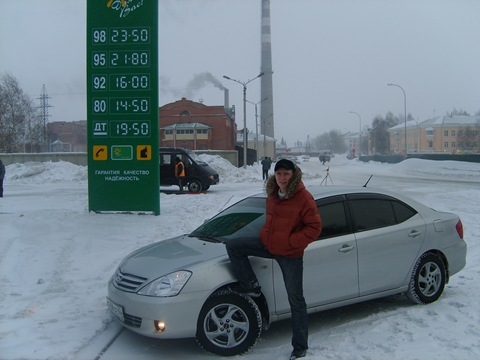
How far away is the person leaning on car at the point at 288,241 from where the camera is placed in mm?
4270

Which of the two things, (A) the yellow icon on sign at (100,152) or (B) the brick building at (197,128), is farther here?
(B) the brick building at (197,128)

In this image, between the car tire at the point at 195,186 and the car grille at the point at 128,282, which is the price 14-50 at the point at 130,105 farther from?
the car tire at the point at 195,186

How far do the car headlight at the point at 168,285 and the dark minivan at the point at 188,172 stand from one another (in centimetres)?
1847

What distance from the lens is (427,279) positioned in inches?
232

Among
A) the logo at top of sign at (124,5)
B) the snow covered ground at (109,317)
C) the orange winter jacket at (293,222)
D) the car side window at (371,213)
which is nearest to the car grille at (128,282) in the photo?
the snow covered ground at (109,317)

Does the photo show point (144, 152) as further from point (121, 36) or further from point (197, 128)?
point (197, 128)

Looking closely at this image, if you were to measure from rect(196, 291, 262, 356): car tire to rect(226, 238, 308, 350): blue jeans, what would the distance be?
20 centimetres

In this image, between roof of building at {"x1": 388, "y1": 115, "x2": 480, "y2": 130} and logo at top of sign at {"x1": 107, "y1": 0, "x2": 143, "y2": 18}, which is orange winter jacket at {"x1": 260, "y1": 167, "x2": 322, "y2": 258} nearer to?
logo at top of sign at {"x1": 107, "y1": 0, "x2": 143, "y2": 18}

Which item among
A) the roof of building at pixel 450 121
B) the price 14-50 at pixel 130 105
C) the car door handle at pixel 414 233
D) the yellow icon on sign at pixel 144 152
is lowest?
the car door handle at pixel 414 233

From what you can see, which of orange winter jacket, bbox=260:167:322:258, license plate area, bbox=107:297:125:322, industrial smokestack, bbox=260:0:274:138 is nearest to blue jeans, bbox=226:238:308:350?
orange winter jacket, bbox=260:167:322:258

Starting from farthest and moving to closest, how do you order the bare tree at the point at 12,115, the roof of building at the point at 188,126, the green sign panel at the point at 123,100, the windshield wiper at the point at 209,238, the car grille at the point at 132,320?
the roof of building at the point at 188,126, the bare tree at the point at 12,115, the green sign panel at the point at 123,100, the windshield wiper at the point at 209,238, the car grille at the point at 132,320

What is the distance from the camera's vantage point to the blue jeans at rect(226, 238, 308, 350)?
4.40 m

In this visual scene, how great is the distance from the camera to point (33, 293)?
6.29 m

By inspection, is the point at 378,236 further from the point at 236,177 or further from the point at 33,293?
the point at 236,177
